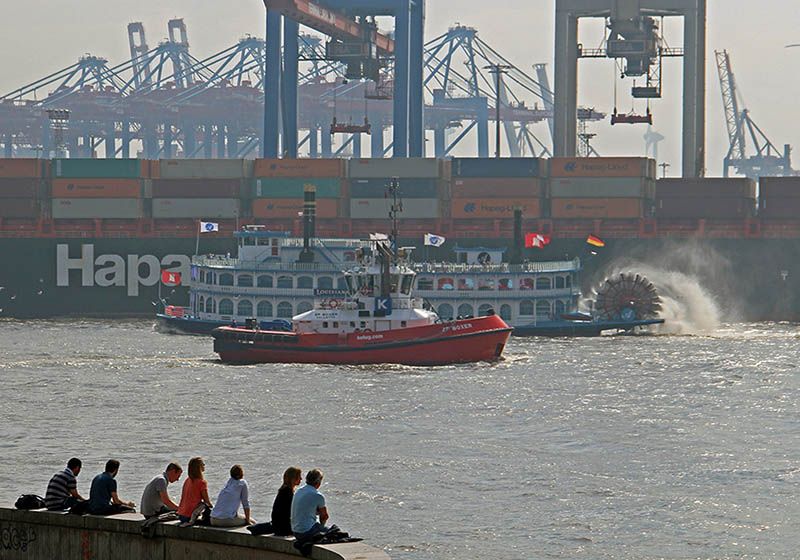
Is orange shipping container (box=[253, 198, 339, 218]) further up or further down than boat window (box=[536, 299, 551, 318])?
further up

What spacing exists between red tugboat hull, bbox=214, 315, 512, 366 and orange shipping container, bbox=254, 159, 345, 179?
3862 centimetres

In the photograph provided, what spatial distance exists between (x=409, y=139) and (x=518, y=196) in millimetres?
18810

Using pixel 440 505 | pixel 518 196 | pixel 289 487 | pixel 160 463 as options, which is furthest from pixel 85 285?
pixel 289 487

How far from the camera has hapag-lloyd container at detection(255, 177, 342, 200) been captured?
10012 centimetres

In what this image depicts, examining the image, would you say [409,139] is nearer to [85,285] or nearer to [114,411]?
[85,285]

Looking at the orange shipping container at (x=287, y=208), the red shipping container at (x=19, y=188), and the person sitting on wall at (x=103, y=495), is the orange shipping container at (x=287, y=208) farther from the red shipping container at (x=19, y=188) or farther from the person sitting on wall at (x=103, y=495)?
the person sitting on wall at (x=103, y=495)

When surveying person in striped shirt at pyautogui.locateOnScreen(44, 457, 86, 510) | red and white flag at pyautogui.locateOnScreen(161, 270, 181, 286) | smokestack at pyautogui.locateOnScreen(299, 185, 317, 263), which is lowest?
person in striped shirt at pyautogui.locateOnScreen(44, 457, 86, 510)

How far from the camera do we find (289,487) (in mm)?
22328

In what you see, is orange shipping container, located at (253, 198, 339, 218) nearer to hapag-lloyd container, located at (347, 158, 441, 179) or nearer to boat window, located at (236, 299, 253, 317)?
hapag-lloyd container, located at (347, 158, 441, 179)

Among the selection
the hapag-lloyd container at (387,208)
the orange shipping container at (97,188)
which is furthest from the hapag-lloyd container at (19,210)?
the hapag-lloyd container at (387,208)

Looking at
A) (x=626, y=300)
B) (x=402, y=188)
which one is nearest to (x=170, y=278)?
(x=402, y=188)

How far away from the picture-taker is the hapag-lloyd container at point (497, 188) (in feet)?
326

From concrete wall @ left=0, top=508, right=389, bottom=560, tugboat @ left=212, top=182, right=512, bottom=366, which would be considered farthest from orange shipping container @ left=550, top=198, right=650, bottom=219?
concrete wall @ left=0, top=508, right=389, bottom=560

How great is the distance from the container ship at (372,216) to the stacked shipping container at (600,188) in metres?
0.06
